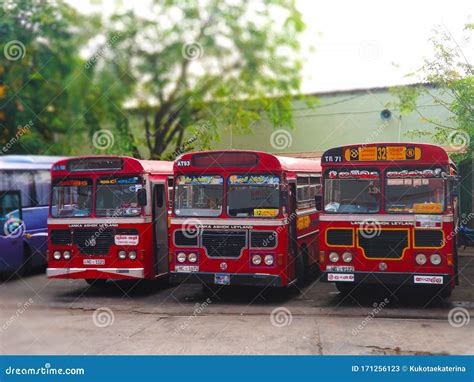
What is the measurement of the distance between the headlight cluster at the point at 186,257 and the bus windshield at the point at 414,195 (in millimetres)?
3086

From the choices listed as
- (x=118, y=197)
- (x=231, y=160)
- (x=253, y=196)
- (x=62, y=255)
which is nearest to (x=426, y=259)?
(x=253, y=196)

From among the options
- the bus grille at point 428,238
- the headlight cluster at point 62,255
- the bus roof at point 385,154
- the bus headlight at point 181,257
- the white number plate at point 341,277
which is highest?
the bus roof at point 385,154

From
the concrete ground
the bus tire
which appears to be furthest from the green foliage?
the bus tire

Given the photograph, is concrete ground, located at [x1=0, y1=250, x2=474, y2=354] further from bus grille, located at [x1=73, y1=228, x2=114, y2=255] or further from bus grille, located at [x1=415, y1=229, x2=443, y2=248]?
bus grille, located at [x1=415, y1=229, x2=443, y2=248]

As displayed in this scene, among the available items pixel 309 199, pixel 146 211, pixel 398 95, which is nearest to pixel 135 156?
pixel 146 211

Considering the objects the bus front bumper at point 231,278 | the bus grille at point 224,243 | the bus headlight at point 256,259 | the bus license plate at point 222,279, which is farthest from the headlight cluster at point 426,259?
the bus license plate at point 222,279

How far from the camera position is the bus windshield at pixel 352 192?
923 centimetres

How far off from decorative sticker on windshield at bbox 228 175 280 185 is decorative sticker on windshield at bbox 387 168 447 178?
69.4 inches

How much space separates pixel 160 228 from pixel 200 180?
167cm

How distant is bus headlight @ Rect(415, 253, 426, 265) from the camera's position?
29.3 ft

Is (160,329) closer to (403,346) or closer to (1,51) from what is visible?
(403,346)

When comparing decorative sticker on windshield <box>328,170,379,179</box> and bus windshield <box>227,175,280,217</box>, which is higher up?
decorative sticker on windshield <box>328,170,379,179</box>

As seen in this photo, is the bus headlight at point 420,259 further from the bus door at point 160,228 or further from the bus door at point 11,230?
the bus door at point 11,230

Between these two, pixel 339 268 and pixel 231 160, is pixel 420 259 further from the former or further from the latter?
pixel 231 160
